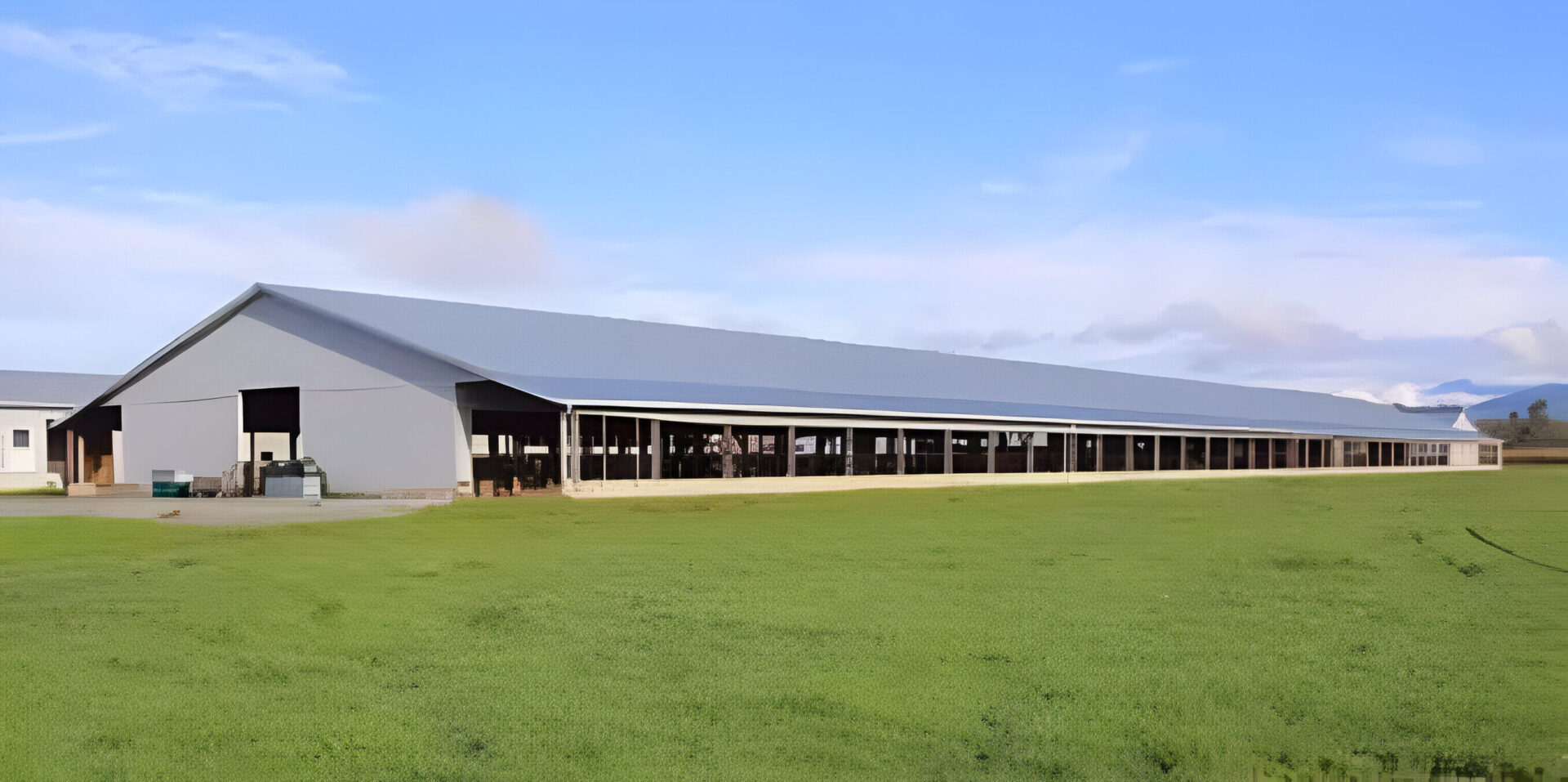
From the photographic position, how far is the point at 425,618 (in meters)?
10.6

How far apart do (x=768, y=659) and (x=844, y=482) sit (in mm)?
28393

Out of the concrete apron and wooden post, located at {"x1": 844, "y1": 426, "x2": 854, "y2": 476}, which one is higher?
wooden post, located at {"x1": 844, "y1": 426, "x2": 854, "y2": 476}

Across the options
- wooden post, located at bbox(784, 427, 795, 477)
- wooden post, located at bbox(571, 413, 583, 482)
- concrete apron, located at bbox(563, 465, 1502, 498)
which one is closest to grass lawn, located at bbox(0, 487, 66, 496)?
wooden post, located at bbox(571, 413, 583, 482)

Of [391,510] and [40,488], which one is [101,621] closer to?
[391,510]

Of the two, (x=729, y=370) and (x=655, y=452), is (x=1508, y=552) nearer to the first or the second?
(x=655, y=452)

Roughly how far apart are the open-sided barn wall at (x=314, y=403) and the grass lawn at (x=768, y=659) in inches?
522

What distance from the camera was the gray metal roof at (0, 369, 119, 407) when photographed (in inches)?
1902

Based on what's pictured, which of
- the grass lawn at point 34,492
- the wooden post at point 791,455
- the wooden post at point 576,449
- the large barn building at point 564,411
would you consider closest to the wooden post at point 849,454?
the large barn building at point 564,411

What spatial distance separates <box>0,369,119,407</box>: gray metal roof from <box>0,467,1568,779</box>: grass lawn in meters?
36.1

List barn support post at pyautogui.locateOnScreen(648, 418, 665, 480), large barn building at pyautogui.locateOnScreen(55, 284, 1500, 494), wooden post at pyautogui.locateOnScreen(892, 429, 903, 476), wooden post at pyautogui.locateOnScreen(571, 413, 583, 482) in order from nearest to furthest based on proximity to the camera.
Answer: wooden post at pyautogui.locateOnScreen(571, 413, 583, 482) → large barn building at pyautogui.locateOnScreen(55, 284, 1500, 494) → barn support post at pyautogui.locateOnScreen(648, 418, 665, 480) → wooden post at pyautogui.locateOnScreen(892, 429, 903, 476)

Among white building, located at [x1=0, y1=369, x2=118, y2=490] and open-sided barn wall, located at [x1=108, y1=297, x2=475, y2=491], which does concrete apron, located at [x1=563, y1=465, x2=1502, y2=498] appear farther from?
white building, located at [x1=0, y1=369, x2=118, y2=490]

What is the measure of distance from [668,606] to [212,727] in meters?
4.72

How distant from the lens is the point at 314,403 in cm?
3303

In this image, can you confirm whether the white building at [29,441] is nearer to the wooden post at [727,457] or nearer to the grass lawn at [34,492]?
the grass lawn at [34,492]
